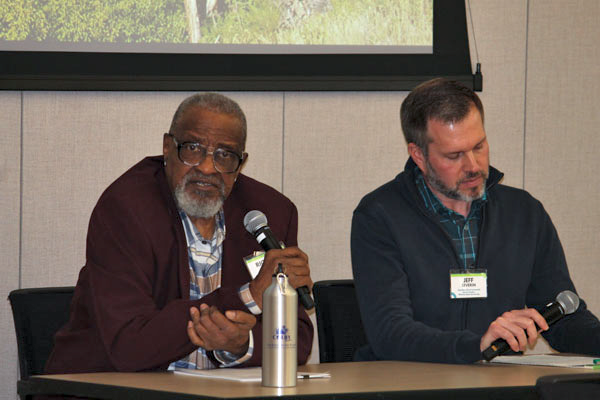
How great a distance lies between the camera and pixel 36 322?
2.78 m

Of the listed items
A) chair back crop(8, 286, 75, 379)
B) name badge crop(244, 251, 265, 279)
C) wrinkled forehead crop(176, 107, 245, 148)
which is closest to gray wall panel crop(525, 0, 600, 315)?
wrinkled forehead crop(176, 107, 245, 148)

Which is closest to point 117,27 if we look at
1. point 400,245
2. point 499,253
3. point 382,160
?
point 382,160

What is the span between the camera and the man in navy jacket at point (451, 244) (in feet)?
9.19

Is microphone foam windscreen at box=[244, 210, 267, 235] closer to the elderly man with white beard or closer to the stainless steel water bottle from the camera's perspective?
the elderly man with white beard

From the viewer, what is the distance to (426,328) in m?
2.58

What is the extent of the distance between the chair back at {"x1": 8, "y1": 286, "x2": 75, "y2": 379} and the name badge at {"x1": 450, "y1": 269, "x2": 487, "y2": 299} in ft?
4.14

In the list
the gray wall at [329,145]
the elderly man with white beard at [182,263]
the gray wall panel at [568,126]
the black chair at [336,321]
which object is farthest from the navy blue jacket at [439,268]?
the gray wall panel at [568,126]

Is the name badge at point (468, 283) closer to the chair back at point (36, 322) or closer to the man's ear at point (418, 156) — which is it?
the man's ear at point (418, 156)

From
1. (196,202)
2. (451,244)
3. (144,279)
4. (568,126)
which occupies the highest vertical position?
(568,126)

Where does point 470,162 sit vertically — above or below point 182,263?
above

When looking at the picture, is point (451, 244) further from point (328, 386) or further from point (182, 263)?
point (328, 386)

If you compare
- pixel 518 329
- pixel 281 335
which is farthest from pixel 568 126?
pixel 281 335

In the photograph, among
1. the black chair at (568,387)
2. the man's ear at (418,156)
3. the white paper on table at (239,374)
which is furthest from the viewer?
the man's ear at (418,156)

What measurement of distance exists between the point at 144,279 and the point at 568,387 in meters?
1.39
